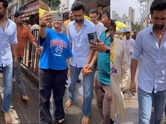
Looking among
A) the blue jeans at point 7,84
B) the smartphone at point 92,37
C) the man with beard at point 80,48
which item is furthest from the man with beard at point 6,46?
the smartphone at point 92,37

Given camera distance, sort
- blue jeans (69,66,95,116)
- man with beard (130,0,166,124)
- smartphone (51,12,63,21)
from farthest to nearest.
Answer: man with beard (130,0,166,124)
blue jeans (69,66,95,116)
smartphone (51,12,63,21)

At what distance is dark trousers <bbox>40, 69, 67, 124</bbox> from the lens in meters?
1.51

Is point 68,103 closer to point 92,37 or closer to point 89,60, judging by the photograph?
point 89,60

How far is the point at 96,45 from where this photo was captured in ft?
4.98

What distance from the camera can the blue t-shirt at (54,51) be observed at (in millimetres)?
1441

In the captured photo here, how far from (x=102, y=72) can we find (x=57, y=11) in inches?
21.2

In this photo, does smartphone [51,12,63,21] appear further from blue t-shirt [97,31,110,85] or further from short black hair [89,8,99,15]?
blue t-shirt [97,31,110,85]

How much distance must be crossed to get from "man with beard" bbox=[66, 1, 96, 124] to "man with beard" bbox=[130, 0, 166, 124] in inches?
17.7

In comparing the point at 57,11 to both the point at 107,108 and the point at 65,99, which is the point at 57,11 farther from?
the point at 107,108

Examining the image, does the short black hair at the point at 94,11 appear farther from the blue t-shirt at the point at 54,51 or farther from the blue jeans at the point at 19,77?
the blue jeans at the point at 19,77

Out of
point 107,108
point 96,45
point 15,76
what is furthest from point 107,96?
point 15,76

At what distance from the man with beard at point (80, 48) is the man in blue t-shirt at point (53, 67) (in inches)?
2.0

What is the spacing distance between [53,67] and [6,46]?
37 centimetres

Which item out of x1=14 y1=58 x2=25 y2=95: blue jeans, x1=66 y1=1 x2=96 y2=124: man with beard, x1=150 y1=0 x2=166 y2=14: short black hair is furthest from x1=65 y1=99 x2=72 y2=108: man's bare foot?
x1=150 y1=0 x2=166 y2=14: short black hair
